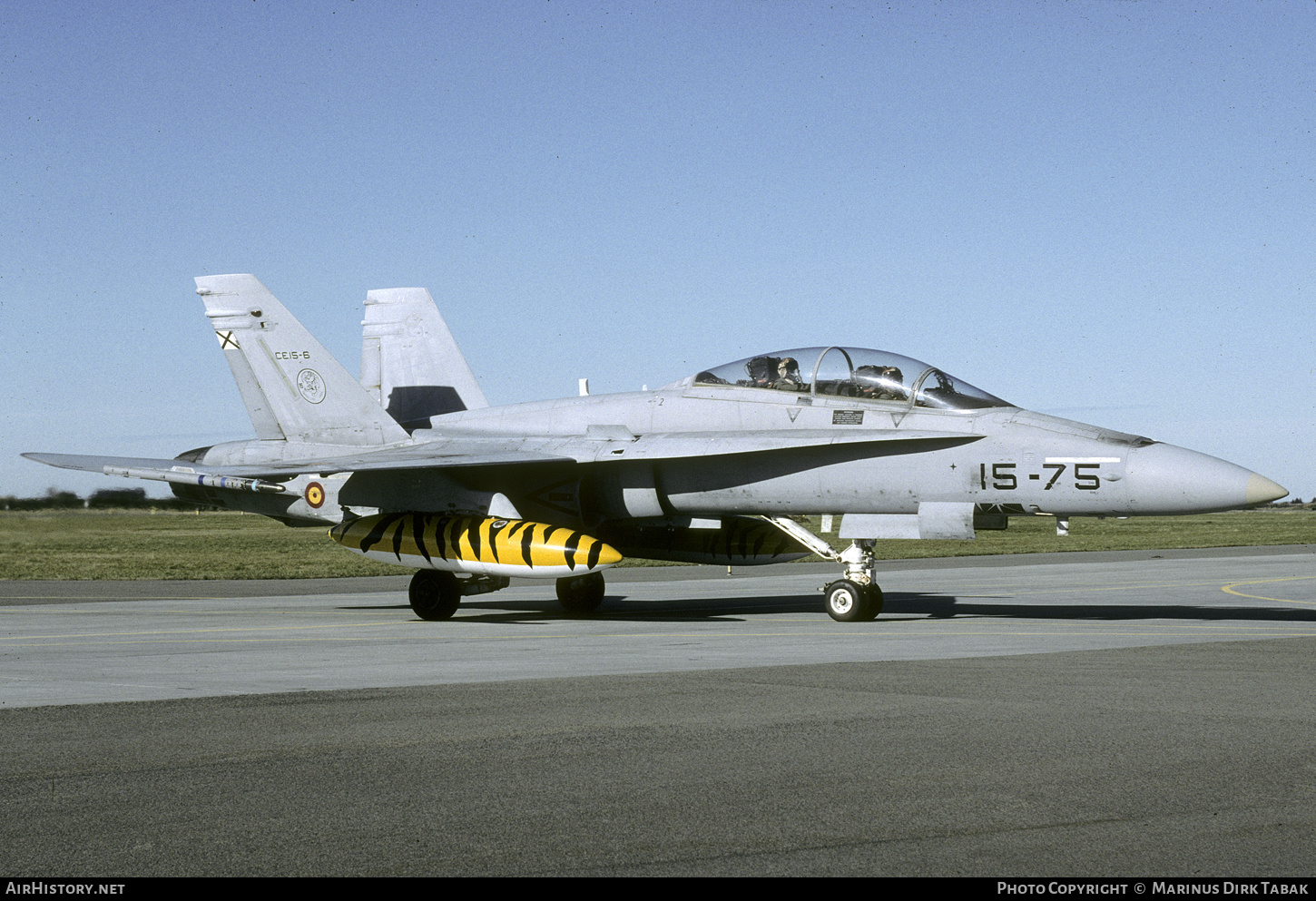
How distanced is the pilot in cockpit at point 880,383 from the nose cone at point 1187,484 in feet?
9.19

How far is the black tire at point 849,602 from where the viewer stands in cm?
1580

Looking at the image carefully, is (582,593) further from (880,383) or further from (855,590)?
(880,383)

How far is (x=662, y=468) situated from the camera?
16734 mm

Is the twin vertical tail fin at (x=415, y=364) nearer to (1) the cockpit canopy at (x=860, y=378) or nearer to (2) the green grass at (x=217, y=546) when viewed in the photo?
(1) the cockpit canopy at (x=860, y=378)

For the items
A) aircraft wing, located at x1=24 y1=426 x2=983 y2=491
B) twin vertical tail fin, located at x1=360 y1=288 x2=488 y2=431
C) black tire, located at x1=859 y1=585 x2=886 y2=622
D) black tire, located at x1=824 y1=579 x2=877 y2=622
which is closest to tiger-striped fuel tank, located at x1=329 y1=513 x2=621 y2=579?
aircraft wing, located at x1=24 y1=426 x2=983 y2=491

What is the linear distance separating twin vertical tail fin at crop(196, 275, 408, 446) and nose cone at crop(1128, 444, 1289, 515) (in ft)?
33.9

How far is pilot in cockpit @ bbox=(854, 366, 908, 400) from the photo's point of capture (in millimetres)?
15398

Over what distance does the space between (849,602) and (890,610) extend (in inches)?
109

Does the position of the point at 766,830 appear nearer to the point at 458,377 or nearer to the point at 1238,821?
the point at 1238,821

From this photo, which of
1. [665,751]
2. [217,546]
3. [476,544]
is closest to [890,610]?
[476,544]

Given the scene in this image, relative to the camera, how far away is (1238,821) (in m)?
5.10

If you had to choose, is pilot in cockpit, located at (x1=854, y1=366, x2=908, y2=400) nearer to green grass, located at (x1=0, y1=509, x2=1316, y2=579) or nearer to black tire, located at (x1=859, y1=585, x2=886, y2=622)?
black tire, located at (x1=859, y1=585, x2=886, y2=622)

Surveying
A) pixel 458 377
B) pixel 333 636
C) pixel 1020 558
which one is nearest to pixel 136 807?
pixel 333 636

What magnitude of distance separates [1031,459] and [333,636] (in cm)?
800
